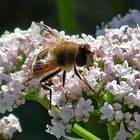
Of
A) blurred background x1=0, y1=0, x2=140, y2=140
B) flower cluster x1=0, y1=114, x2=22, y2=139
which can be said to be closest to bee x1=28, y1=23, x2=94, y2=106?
flower cluster x1=0, y1=114, x2=22, y2=139

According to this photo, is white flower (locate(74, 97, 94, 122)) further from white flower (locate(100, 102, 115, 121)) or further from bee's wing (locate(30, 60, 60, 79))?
bee's wing (locate(30, 60, 60, 79))

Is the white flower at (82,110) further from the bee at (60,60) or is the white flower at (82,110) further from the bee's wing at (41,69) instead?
the bee's wing at (41,69)

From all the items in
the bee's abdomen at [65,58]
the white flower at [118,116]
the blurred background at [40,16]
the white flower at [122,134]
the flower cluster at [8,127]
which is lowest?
the white flower at [122,134]

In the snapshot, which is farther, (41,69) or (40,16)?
(40,16)

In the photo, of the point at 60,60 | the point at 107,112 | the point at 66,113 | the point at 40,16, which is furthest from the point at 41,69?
the point at 40,16

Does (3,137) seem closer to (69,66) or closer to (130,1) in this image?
(69,66)

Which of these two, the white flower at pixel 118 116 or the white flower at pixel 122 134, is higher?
the white flower at pixel 118 116

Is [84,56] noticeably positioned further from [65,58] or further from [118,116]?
[118,116]

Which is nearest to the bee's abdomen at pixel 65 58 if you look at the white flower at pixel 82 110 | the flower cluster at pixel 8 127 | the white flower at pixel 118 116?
the white flower at pixel 82 110
